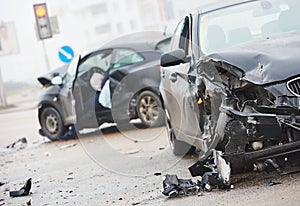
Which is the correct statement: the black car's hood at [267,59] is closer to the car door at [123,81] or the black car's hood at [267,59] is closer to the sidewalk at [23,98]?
the car door at [123,81]

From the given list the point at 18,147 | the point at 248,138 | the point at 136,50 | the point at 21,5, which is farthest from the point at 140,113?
the point at 21,5

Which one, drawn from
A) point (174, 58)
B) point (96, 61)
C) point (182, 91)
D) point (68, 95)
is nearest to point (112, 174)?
point (182, 91)

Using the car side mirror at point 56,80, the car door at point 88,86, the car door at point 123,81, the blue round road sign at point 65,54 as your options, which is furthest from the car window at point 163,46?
the blue round road sign at point 65,54

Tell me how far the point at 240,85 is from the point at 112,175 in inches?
120

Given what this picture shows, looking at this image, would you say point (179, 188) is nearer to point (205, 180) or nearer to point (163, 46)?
point (205, 180)

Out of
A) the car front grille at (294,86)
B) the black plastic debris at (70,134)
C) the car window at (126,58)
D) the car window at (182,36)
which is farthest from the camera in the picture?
the black plastic debris at (70,134)

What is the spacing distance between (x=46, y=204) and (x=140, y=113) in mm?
6457

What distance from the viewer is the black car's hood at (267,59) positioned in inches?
234

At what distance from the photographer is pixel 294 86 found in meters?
5.85

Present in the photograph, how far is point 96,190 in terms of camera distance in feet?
25.8

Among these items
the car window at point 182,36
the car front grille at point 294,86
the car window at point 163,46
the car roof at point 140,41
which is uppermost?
the car window at point 182,36

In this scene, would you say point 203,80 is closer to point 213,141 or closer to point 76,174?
point 213,141

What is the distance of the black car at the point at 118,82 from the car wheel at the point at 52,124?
0.70 feet

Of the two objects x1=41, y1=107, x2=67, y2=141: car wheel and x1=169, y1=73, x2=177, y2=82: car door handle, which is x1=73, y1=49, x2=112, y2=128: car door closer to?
x1=41, y1=107, x2=67, y2=141: car wheel
